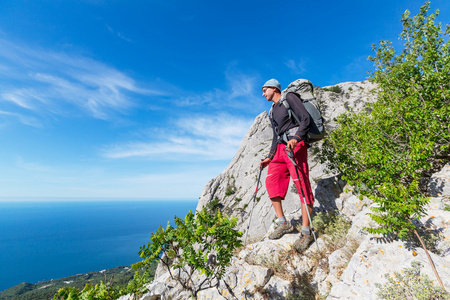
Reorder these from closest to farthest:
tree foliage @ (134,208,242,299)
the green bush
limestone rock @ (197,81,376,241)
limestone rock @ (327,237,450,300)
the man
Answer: the green bush → limestone rock @ (327,237,450,300) → tree foliage @ (134,208,242,299) → the man → limestone rock @ (197,81,376,241)

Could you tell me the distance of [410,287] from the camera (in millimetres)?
2912

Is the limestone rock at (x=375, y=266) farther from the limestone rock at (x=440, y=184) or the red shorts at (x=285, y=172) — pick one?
the limestone rock at (x=440, y=184)

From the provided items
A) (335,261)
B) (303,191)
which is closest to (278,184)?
(303,191)

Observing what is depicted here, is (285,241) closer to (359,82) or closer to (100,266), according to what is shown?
(359,82)

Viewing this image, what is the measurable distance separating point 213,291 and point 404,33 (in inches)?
937

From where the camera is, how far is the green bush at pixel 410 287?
269 cm

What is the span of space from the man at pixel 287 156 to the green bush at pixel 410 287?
A: 7.57 ft

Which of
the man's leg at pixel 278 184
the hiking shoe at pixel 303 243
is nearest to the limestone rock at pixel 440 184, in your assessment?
the hiking shoe at pixel 303 243

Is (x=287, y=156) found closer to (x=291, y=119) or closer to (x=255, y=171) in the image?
(x=291, y=119)

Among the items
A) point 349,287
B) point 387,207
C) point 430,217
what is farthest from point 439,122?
point 349,287

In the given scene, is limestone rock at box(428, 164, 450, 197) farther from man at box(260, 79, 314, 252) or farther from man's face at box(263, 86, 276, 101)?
man's face at box(263, 86, 276, 101)

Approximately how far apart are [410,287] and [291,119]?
4.23 meters

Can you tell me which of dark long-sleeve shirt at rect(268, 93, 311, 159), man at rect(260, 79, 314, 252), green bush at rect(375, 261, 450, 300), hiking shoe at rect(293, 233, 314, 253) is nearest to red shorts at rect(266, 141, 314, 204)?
man at rect(260, 79, 314, 252)

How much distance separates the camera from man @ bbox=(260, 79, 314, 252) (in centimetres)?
543
